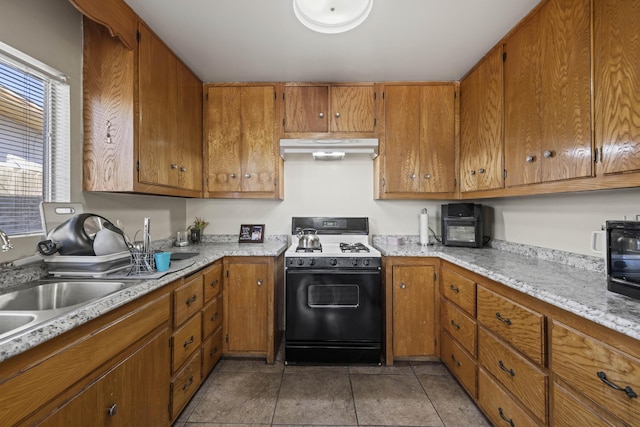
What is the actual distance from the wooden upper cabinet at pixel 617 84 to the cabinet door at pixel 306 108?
5.71 feet

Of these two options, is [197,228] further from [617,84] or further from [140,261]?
[617,84]

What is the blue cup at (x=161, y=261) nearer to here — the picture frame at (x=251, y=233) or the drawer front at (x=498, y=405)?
the picture frame at (x=251, y=233)

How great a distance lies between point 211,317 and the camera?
197 centimetres

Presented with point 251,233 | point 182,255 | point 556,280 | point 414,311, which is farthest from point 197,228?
point 556,280

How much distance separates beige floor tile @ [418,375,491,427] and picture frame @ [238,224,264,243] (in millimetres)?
1849

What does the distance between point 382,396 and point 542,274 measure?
1.26 m

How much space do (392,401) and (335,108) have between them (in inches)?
92.2

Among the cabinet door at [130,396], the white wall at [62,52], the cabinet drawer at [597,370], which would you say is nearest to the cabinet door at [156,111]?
the white wall at [62,52]

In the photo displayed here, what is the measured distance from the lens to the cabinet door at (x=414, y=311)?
2.16 meters

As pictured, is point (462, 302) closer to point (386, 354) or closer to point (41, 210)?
point (386, 354)

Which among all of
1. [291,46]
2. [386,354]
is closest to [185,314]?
[386,354]

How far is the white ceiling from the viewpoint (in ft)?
5.20

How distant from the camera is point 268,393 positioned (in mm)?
1846

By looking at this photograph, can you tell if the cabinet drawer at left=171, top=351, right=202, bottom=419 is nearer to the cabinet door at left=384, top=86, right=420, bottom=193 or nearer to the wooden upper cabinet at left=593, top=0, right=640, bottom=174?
the cabinet door at left=384, top=86, right=420, bottom=193
